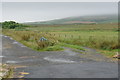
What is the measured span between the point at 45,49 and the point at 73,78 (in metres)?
10.9

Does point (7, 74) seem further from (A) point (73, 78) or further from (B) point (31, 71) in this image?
(A) point (73, 78)

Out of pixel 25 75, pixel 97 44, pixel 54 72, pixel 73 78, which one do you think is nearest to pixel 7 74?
pixel 25 75

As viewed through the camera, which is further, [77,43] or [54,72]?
[77,43]

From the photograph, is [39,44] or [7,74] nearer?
[7,74]

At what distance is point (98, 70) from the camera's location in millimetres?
12008

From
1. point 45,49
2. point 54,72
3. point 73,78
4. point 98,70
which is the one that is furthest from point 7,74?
point 45,49

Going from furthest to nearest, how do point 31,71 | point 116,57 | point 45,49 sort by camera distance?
point 45,49
point 116,57
point 31,71

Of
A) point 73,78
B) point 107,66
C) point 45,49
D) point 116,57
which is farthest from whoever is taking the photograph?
point 45,49

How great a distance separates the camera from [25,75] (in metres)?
10.9

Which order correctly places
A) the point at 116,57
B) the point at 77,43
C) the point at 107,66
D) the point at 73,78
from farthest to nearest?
the point at 77,43 → the point at 116,57 → the point at 107,66 → the point at 73,78

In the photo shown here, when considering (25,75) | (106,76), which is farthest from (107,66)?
(25,75)

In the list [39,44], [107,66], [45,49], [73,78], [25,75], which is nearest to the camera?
[73,78]

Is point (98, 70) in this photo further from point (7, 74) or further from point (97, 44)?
point (97, 44)

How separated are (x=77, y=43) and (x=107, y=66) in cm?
1407
